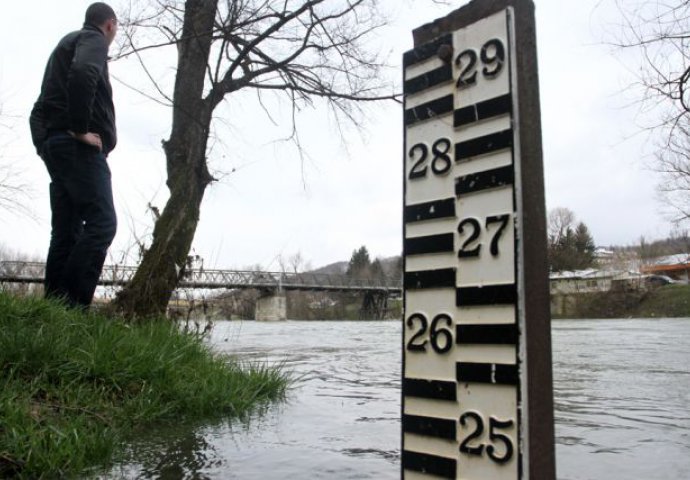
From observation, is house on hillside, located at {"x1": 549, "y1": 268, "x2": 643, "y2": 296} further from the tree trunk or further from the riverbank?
the tree trunk

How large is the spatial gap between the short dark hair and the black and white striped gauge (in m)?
2.94

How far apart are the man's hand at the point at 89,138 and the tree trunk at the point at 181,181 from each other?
123 cm

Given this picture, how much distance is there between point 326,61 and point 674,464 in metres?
4.99

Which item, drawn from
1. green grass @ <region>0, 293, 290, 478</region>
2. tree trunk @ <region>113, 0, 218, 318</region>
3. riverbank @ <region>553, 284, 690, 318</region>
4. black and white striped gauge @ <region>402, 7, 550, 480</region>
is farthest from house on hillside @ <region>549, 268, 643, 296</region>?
black and white striped gauge @ <region>402, 7, 550, 480</region>

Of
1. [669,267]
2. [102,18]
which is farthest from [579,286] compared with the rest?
[102,18]

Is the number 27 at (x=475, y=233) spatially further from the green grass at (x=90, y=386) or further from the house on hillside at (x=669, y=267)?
the house on hillside at (x=669, y=267)

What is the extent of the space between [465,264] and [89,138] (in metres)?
2.90

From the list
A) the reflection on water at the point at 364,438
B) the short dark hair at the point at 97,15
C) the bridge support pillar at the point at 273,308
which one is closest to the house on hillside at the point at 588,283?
the bridge support pillar at the point at 273,308

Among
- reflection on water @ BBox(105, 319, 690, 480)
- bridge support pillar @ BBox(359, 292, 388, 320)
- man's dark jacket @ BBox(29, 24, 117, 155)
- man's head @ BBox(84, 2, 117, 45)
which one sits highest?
bridge support pillar @ BBox(359, 292, 388, 320)

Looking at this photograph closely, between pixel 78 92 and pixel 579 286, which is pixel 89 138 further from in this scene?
pixel 579 286

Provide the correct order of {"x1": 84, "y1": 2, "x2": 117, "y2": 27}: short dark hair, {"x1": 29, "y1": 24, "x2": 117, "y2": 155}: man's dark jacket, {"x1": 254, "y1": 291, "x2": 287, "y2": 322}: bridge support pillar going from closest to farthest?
1. {"x1": 29, "y1": 24, "x2": 117, "y2": 155}: man's dark jacket
2. {"x1": 84, "y1": 2, "x2": 117, "y2": 27}: short dark hair
3. {"x1": 254, "y1": 291, "x2": 287, "y2": 322}: bridge support pillar

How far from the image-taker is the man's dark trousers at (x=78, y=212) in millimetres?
3430

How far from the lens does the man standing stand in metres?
3.33

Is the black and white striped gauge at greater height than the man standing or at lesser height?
lesser
